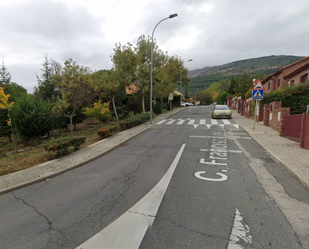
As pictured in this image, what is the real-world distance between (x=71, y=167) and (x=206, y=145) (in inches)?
218

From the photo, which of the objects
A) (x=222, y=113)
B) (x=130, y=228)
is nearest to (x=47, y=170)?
(x=130, y=228)

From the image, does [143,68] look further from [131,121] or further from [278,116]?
[278,116]

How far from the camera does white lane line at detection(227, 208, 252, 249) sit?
2.19 m

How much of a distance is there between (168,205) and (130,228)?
2.76 feet

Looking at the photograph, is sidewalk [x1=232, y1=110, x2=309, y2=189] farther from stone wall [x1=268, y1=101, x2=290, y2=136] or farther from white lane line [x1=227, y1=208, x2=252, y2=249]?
white lane line [x1=227, y1=208, x2=252, y2=249]

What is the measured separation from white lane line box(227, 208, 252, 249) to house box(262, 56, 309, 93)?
18.6 meters

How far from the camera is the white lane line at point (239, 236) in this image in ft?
7.18

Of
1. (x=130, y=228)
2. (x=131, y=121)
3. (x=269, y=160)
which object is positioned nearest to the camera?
(x=130, y=228)

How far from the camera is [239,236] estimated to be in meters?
2.34

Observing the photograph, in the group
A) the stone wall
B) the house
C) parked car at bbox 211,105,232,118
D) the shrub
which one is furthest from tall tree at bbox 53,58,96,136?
the house

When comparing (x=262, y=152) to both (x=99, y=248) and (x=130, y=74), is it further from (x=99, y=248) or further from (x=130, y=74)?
(x=130, y=74)

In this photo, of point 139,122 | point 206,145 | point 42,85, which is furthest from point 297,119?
point 42,85

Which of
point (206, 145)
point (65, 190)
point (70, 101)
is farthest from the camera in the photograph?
point (70, 101)

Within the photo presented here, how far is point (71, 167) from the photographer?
5.39 m
